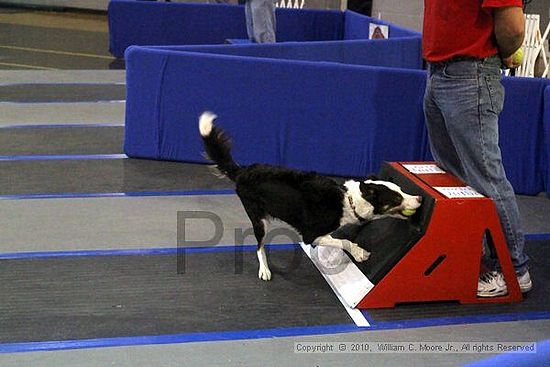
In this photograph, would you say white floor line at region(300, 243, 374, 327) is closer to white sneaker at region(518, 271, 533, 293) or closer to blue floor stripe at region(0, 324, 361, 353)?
blue floor stripe at region(0, 324, 361, 353)

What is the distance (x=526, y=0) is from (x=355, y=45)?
3632mm

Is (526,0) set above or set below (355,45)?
above

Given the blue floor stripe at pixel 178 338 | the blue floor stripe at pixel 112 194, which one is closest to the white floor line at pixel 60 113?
the blue floor stripe at pixel 112 194

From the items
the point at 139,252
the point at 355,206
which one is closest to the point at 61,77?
the point at 139,252

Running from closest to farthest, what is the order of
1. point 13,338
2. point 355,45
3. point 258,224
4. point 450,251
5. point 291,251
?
point 13,338 → point 450,251 → point 258,224 → point 291,251 → point 355,45

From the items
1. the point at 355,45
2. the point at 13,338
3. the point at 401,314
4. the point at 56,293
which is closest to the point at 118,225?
the point at 56,293

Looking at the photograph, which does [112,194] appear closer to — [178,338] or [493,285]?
[178,338]

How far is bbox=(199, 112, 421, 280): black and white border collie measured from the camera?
343 centimetres

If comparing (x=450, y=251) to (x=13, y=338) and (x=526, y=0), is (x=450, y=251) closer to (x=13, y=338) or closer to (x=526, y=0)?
(x=526, y=0)

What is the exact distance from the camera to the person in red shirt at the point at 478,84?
318 cm

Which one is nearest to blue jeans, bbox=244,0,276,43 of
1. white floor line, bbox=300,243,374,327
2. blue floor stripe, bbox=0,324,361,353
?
white floor line, bbox=300,243,374,327

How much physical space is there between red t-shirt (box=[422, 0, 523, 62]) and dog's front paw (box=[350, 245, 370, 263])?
1053 mm

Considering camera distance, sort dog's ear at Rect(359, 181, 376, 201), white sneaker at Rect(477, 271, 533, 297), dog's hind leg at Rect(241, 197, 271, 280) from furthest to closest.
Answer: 1. dog's hind leg at Rect(241, 197, 271, 280)
2. white sneaker at Rect(477, 271, 533, 297)
3. dog's ear at Rect(359, 181, 376, 201)

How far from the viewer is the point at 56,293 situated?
11.5 feet
